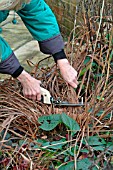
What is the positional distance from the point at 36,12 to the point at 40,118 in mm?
495

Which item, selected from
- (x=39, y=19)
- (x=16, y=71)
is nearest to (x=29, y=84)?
(x=16, y=71)

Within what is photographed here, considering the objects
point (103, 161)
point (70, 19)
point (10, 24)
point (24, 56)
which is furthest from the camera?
point (10, 24)

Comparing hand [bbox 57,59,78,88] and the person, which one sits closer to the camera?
the person

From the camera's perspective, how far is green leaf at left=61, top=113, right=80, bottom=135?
2.17m

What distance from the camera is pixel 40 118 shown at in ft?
7.40

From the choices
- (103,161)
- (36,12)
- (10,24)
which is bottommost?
(10,24)

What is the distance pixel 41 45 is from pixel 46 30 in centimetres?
9

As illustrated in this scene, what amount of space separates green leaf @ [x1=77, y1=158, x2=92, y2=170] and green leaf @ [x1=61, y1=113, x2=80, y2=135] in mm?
160

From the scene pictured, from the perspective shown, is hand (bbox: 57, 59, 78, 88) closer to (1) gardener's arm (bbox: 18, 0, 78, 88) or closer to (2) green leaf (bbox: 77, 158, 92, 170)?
(1) gardener's arm (bbox: 18, 0, 78, 88)

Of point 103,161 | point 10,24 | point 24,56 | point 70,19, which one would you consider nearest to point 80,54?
point 103,161

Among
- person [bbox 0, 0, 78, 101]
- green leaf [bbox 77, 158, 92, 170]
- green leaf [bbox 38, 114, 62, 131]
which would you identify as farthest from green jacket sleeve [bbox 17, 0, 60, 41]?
green leaf [bbox 77, 158, 92, 170]

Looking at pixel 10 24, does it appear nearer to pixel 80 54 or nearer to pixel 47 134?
pixel 80 54

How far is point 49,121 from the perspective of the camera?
2.27 meters

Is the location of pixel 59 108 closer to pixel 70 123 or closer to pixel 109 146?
pixel 70 123
